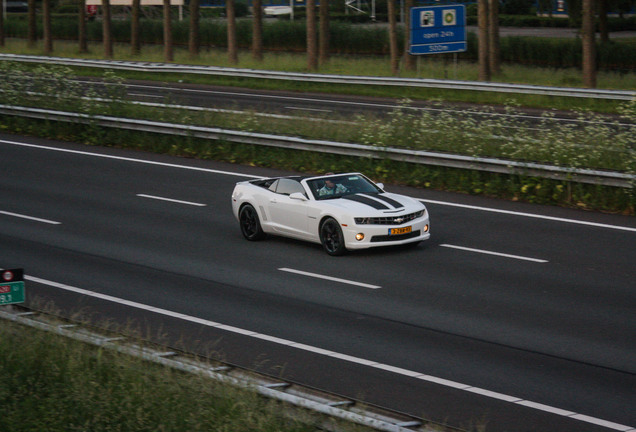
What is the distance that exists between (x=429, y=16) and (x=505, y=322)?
29.2 meters

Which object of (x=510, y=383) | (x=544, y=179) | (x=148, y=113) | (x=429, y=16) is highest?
(x=429, y=16)

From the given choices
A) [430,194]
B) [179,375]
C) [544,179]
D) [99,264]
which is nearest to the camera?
[179,375]

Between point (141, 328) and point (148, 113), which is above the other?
point (148, 113)

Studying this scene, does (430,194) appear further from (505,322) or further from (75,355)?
(75,355)

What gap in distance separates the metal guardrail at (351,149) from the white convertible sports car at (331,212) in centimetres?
380

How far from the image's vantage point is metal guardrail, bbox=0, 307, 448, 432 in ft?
23.3

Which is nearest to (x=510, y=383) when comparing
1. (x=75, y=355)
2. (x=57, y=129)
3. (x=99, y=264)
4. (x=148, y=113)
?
(x=75, y=355)

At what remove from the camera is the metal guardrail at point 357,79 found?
30.7 metres

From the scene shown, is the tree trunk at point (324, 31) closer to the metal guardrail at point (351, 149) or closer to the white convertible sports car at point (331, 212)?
the metal guardrail at point (351, 149)

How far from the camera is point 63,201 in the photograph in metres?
20.1

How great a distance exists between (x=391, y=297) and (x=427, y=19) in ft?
92.3

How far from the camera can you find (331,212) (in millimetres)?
14961

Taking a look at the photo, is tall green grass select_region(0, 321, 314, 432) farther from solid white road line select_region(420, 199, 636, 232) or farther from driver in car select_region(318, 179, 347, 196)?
solid white road line select_region(420, 199, 636, 232)

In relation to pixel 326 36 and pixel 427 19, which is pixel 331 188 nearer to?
pixel 427 19
